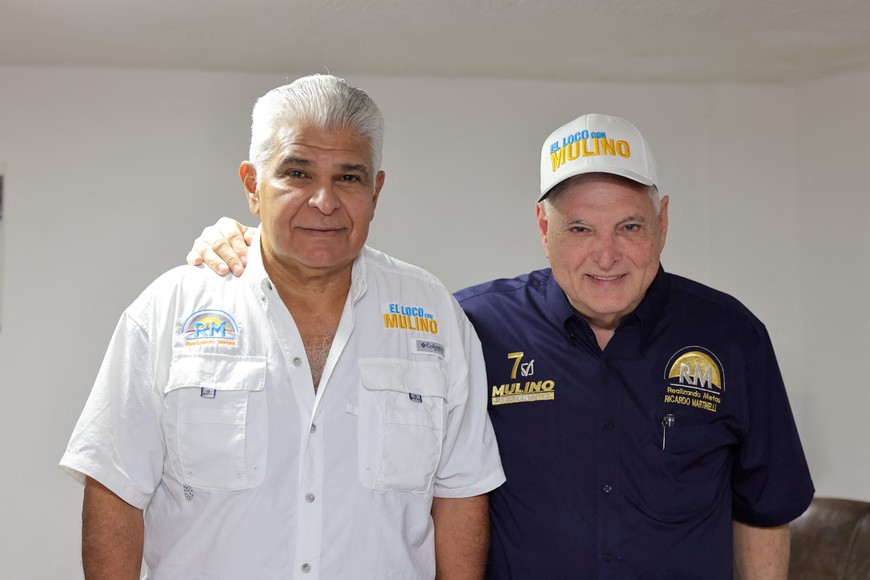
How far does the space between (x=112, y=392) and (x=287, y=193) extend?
57 cm

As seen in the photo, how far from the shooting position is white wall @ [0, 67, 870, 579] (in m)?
5.72

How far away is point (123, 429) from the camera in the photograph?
2.04 metres

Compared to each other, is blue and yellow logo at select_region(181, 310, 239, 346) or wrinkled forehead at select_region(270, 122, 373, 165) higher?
wrinkled forehead at select_region(270, 122, 373, 165)

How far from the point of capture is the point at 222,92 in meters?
5.91

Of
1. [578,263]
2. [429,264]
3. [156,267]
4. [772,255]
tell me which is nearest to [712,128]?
[772,255]

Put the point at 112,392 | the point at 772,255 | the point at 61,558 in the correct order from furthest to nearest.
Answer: the point at 772,255 < the point at 61,558 < the point at 112,392

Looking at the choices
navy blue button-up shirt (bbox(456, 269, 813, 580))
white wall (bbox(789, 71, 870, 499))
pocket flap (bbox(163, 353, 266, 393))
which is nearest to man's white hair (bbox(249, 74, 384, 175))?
pocket flap (bbox(163, 353, 266, 393))

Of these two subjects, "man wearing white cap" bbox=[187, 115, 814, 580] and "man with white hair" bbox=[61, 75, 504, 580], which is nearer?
"man with white hair" bbox=[61, 75, 504, 580]

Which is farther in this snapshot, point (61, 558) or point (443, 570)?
point (61, 558)

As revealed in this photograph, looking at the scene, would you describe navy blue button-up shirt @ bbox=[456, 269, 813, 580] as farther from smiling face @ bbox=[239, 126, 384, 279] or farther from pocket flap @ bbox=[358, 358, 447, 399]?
smiling face @ bbox=[239, 126, 384, 279]

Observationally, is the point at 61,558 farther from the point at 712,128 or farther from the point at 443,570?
the point at 712,128

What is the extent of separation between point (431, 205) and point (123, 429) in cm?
414

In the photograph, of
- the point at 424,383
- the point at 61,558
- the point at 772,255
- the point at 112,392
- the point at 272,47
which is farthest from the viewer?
the point at 772,255

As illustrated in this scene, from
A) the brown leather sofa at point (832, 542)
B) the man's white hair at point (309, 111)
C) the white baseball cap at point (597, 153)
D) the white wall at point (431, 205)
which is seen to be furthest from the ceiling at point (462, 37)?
the man's white hair at point (309, 111)
